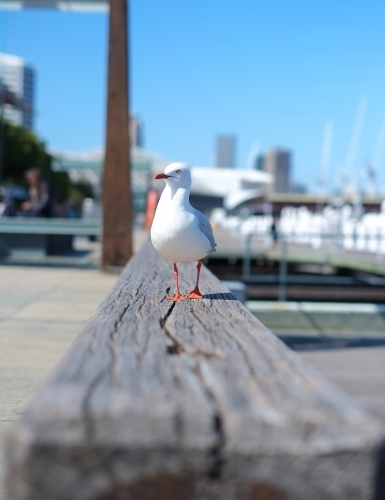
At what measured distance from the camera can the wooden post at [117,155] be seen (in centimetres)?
1116

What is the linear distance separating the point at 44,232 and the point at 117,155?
198 cm

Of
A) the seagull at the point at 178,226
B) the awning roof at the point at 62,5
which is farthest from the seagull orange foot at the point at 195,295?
the awning roof at the point at 62,5

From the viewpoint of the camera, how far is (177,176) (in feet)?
11.5

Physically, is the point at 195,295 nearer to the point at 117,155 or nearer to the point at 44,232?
the point at 117,155

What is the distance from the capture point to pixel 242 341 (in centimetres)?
198

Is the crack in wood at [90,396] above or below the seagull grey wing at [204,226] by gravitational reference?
below

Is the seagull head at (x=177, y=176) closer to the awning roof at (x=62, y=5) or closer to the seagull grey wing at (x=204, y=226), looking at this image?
the seagull grey wing at (x=204, y=226)

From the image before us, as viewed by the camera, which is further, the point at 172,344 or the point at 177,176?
the point at 177,176

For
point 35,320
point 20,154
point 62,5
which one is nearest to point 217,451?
A: point 35,320

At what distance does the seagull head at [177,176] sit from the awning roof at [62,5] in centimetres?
895

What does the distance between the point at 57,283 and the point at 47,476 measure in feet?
28.6

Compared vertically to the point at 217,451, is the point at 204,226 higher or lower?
higher

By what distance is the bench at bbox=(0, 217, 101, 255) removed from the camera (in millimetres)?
12031

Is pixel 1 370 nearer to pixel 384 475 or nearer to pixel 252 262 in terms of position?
pixel 384 475
